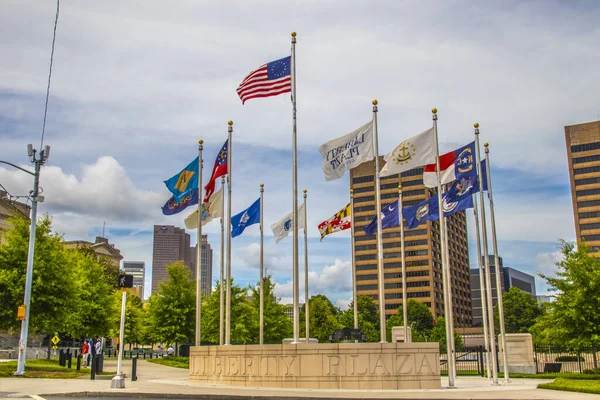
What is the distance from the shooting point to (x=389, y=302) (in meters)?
145

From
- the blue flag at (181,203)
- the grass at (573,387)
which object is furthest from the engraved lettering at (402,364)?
the blue flag at (181,203)

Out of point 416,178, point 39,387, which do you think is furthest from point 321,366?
point 416,178

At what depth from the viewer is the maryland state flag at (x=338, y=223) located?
33094 millimetres

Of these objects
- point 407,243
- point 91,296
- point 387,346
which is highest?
point 407,243

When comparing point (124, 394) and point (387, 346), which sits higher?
point (387, 346)

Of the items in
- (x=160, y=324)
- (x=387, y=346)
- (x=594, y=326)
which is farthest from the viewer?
(x=160, y=324)

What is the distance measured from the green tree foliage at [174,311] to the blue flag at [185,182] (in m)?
23.6

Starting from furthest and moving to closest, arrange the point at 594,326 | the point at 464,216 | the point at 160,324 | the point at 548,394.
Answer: the point at 464,216, the point at 160,324, the point at 594,326, the point at 548,394

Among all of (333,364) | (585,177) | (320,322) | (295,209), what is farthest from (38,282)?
(585,177)

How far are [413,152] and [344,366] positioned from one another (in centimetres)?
894

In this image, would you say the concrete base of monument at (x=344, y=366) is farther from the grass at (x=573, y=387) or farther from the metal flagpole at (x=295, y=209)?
the grass at (x=573, y=387)

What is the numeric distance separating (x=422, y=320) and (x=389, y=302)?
17.7 metres

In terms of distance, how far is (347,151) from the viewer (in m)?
25.2

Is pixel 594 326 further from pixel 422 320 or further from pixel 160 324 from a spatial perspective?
pixel 422 320
